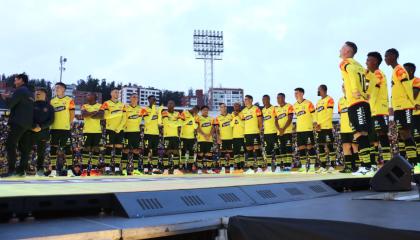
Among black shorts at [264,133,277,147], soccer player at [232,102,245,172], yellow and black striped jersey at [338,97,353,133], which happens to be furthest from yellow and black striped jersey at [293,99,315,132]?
soccer player at [232,102,245,172]

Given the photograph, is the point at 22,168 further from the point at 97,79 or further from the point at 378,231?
the point at 97,79

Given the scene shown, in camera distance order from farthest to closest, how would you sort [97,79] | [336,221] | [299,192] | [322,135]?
[97,79], [322,135], [299,192], [336,221]

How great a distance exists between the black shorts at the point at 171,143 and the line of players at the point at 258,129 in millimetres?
18

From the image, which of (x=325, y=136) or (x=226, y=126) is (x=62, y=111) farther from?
(x=325, y=136)

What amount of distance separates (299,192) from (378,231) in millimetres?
2081

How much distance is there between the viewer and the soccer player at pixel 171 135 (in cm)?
1131

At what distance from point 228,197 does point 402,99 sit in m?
5.36

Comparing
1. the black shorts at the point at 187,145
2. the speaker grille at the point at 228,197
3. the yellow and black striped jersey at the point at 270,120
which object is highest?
the yellow and black striped jersey at the point at 270,120

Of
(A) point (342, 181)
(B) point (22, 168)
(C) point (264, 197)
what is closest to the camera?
(C) point (264, 197)

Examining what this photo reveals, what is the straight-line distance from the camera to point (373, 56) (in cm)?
677

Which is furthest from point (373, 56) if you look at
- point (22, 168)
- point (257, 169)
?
point (22, 168)

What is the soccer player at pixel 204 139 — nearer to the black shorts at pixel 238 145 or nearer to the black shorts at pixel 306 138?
the black shorts at pixel 238 145

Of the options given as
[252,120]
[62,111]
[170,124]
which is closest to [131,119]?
[170,124]

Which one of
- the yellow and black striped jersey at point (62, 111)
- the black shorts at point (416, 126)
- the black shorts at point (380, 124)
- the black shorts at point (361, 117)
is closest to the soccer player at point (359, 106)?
the black shorts at point (361, 117)
